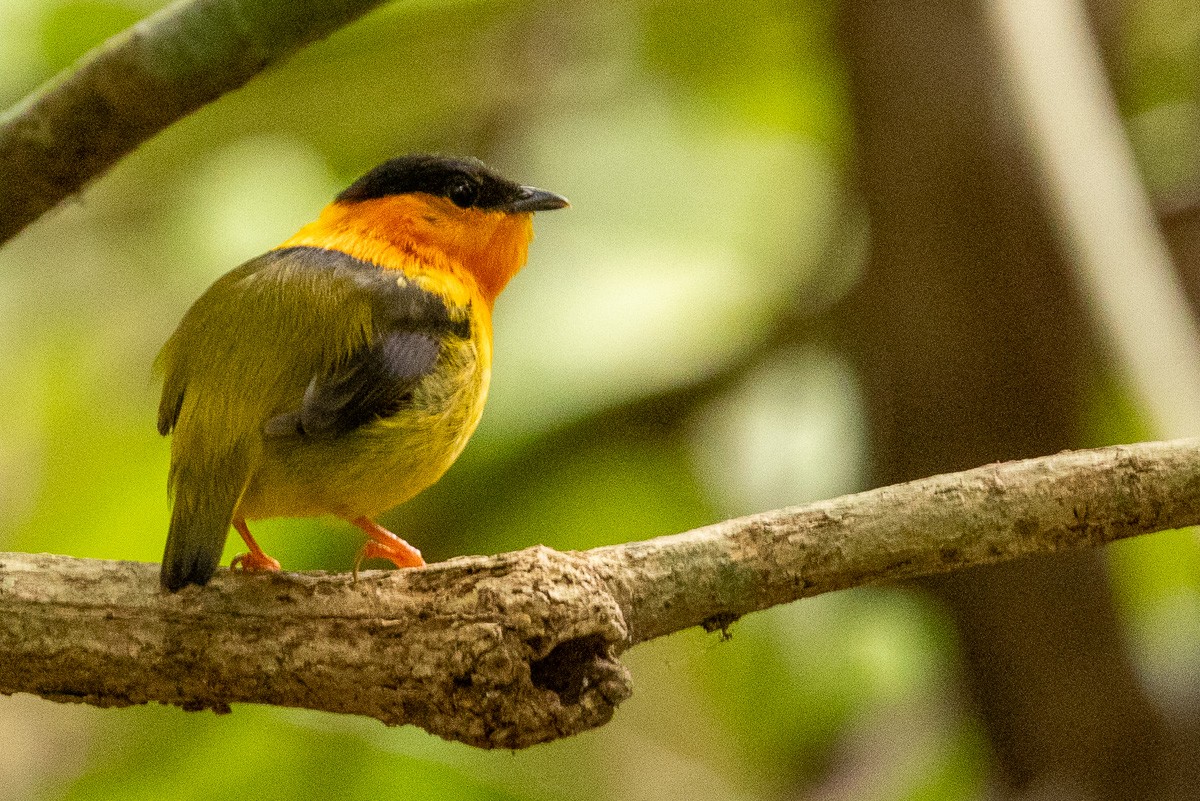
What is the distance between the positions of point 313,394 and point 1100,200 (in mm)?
2675

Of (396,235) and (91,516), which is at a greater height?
(396,235)

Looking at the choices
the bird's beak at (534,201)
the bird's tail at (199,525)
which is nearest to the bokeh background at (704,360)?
the bird's beak at (534,201)

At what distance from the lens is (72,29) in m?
4.84

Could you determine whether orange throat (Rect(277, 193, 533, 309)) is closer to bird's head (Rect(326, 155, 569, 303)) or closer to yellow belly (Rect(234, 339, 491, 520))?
bird's head (Rect(326, 155, 569, 303))

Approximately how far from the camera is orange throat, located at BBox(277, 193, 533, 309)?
3311 mm

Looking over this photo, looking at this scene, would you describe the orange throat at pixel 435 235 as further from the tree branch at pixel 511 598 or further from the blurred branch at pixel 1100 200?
the blurred branch at pixel 1100 200

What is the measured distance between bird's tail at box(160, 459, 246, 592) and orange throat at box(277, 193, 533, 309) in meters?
0.95

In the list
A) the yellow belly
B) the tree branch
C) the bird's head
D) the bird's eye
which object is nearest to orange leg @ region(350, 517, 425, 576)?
the yellow belly

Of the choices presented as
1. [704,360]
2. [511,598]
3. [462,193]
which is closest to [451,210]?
[462,193]

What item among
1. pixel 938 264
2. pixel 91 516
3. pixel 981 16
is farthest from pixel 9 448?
pixel 981 16

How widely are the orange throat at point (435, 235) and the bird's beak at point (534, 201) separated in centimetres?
3

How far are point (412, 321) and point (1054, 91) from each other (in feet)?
8.10

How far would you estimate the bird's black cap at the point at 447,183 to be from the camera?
345 centimetres

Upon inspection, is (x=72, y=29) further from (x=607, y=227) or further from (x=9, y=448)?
(x=607, y=227)
